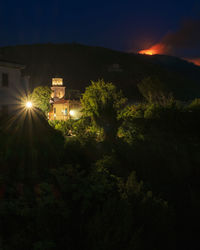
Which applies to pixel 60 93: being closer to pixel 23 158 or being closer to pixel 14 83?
pixel 14 83

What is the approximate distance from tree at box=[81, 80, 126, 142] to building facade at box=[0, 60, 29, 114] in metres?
5.44

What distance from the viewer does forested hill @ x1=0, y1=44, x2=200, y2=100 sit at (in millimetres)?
79450

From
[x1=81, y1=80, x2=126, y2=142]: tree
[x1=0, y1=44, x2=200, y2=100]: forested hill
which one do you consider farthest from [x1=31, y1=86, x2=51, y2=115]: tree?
[x1=0, y1=44, x2=200, y2=100]: forested hill

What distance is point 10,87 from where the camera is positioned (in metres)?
17.7

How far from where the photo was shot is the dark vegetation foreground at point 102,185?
582 cm

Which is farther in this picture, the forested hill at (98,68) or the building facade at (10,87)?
the forested hill at (98,68)

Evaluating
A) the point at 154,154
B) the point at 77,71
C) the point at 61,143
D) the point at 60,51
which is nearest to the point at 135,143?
the point at 154,154

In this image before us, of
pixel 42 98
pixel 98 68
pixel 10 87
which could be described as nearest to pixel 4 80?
pixel 10 87

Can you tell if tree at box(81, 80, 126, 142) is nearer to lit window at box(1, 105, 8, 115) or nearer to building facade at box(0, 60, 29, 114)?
building facade at box(0, 60, 29, 114)

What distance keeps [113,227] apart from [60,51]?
127194mm

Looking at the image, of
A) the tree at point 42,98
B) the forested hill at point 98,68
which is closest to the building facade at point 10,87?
the tree at point 42,98

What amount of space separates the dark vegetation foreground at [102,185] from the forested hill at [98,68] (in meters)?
41.1

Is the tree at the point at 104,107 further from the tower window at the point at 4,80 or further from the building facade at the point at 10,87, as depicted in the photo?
the tower window at the point at 4,80

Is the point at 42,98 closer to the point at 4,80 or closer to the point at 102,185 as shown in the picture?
the point at 4,80
